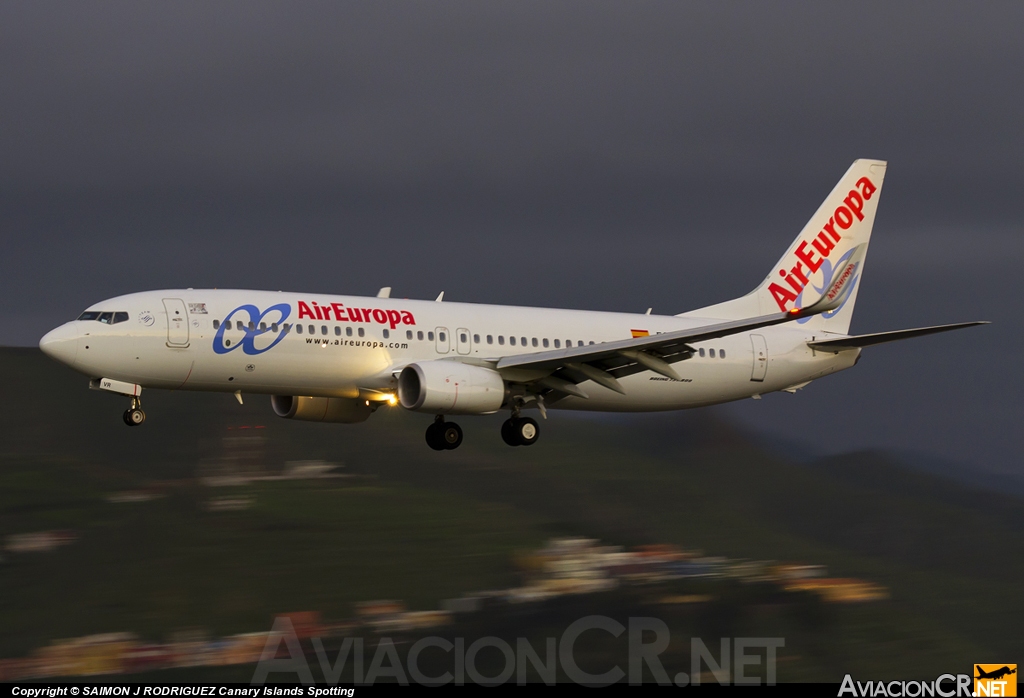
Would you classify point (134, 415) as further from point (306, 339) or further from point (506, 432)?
point (506, 432)

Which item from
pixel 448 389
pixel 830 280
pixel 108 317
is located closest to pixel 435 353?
pixel 448 389

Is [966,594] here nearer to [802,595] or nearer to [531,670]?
[802,595]

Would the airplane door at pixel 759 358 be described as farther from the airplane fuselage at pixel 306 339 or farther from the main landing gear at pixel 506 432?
the main landing gear at pixel 506 432

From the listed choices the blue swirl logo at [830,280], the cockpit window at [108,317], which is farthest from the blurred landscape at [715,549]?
the cockpit window at [108,317]

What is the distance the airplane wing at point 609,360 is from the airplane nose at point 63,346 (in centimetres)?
1247

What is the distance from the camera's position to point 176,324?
36.9 m

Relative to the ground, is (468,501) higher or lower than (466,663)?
higher

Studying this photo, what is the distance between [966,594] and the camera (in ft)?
473

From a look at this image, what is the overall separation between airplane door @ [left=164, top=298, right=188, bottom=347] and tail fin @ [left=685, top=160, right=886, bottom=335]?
1964 centimetres

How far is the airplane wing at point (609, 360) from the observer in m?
38.2

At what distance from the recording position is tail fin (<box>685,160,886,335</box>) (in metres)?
49.4

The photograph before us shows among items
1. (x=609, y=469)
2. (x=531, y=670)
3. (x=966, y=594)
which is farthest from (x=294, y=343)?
(x=531, y=670)

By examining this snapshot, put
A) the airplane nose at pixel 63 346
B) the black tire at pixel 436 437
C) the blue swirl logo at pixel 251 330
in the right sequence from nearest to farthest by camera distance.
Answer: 1. the airplane nose at pixel 63 346
2. the blue swirl logo at pixel 251 330
3. the black tire at pixel 436 437

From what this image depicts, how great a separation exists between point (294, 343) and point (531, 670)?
521ft
